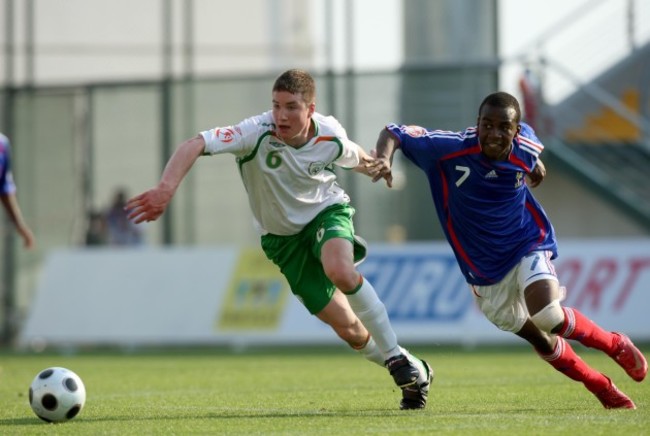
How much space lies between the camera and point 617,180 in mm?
20203

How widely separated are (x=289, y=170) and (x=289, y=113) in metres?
0.49

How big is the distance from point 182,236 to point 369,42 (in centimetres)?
463

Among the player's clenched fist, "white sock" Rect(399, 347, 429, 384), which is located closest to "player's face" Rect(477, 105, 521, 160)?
"white sock" Rect(399, 347, 429, 384)

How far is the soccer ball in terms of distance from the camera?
24.8 feet

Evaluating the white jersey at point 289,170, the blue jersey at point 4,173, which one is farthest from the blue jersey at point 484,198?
the blue jersey at point 4,173

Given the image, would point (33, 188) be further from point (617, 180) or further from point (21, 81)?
point (617, 180)

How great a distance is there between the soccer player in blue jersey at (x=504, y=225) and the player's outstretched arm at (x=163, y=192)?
1.17 metres

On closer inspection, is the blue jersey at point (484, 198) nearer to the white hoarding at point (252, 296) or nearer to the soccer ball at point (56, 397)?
the soccer ball at point (56, 397)

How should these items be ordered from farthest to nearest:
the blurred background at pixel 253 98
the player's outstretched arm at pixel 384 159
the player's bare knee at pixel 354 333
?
1. the blurred background at pixel 253 98
2. the player's bare knee at pixel 354 333
3. the player's outstretched arm at pixel 384 159

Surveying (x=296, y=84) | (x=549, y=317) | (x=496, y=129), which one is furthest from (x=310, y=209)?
(x=549, y=317)

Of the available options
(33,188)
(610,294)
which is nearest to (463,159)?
(610,294)

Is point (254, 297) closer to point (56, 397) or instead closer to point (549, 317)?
point (56, 397)

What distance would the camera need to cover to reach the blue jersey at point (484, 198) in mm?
8164

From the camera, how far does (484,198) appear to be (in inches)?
324
